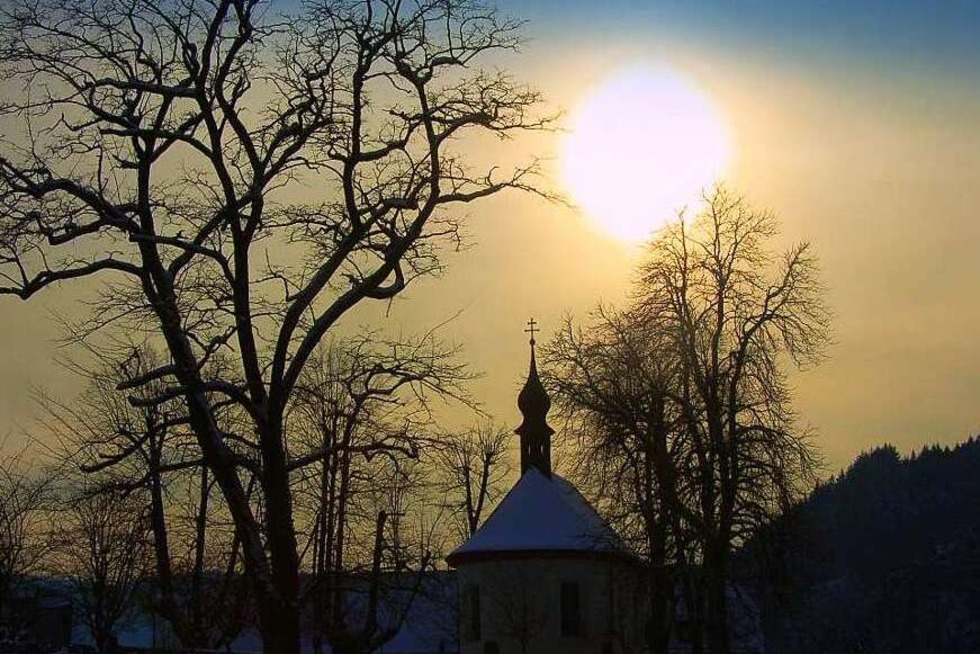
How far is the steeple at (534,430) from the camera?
61.8 m

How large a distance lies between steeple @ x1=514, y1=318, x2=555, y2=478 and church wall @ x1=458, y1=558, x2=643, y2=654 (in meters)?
5.62

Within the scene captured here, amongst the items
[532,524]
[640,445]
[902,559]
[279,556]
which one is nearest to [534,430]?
[532,524]

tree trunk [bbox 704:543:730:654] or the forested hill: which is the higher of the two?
the forested hill

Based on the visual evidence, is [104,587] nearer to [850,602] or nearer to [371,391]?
[371,391]

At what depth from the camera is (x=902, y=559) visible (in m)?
176

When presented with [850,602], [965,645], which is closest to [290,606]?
[965,645]

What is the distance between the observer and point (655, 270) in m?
38.5

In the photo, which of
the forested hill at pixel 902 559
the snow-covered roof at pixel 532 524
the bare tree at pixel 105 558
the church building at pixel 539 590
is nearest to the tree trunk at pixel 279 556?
the bare tree at pixel 105 558

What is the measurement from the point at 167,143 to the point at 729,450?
1877cm

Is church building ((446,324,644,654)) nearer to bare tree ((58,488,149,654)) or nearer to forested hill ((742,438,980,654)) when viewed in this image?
bare tree ((58,488,149,654))

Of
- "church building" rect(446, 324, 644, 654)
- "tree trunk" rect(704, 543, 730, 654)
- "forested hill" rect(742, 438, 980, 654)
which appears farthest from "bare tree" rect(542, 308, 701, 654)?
"forested hill" rect(742, 438, 980, 654)

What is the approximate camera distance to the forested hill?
495ft

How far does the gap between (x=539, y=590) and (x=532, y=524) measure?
9.37ft

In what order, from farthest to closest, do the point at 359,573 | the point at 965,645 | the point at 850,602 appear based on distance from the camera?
the point at 850,602
the point at 965,645
the point at 359,573
